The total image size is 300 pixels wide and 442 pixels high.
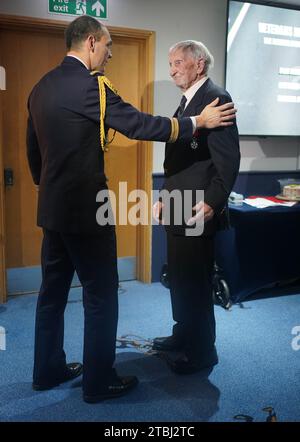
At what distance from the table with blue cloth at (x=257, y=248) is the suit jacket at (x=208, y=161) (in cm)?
98

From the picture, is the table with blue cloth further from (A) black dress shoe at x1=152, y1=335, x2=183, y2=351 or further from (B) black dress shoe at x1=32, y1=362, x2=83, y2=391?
(B) black dress shoe at x1=32, y1=362, x2=83, y2=391

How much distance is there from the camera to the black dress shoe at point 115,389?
1.85 metres

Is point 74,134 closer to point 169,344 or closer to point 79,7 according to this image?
point 169,344

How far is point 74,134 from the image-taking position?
161cm

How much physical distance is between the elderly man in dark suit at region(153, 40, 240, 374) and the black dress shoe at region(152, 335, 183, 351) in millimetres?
136

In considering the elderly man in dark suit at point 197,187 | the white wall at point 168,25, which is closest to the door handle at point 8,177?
the white wall at point 168,25

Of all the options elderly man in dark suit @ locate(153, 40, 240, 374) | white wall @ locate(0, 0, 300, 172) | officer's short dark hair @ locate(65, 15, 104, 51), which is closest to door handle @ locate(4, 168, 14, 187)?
white wall @ locate(0, 0, 300, 172)

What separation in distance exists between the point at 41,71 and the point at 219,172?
1.69 metres

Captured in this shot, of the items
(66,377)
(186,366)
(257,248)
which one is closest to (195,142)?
(186,366)

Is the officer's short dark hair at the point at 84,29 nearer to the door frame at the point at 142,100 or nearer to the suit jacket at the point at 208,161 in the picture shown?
the suit jacket at the point at 208,161

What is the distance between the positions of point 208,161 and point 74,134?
1.96 feet

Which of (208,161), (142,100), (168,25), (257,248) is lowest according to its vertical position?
(257,248)

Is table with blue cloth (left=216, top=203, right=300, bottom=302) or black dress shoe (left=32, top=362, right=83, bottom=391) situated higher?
table with blue cloth (left=216, top=203, right=300, bottom=302)

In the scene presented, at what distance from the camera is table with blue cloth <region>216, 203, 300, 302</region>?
9.70 feet
